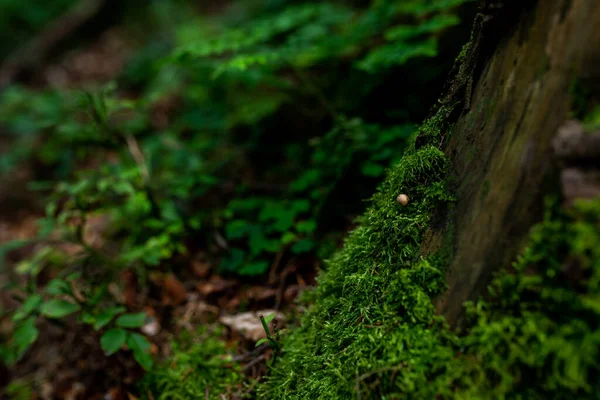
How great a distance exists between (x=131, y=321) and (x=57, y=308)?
488 mm

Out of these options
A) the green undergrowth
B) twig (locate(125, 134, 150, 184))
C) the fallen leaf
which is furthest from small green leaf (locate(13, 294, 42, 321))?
the green undergrowth

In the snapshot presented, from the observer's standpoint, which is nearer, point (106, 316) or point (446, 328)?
point (446, 328)

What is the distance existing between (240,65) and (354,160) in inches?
41.3

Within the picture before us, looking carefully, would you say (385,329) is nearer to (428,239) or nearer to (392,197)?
(428,239)

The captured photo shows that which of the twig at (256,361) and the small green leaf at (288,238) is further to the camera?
the small green leaf at (288,238)

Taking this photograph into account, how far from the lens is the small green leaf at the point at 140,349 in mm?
2074

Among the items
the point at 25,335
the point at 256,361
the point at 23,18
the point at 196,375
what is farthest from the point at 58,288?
the point at 23,18

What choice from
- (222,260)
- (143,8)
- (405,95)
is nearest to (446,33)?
(405,95)

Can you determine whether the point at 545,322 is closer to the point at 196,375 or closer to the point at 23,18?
the point at 196,375

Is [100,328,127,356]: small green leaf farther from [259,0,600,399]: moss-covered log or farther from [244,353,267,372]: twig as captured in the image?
[259,0,600,399]: moss-covered log

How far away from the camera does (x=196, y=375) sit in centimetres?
208

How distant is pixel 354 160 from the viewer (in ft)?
9.27

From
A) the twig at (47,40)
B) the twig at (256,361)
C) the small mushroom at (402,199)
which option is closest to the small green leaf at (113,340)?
the twig at (256,361)

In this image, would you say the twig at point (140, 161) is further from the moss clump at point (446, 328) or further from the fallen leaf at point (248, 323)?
the moss clump at point (446, 328)
